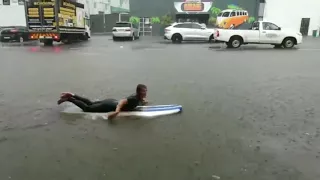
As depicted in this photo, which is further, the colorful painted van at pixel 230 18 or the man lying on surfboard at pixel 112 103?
the colorful painted van at pixel 230 18

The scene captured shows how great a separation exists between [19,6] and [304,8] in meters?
36.1

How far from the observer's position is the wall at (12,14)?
40.0 meters

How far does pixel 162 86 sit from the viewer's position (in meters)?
8.05

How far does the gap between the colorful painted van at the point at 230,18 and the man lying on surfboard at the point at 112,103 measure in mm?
30829

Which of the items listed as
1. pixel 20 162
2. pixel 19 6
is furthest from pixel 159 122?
pixel 19 6

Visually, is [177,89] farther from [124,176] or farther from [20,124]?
[124,176]

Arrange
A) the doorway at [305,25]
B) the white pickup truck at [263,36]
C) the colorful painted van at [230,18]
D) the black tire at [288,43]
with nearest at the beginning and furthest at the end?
the white pickup truck at [263,36]
the black tire at [288,43]
the colorful painted van at [230,18]
the doorway at [305,25]

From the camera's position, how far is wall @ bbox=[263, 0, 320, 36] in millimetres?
40812

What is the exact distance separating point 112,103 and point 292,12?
4136 cm

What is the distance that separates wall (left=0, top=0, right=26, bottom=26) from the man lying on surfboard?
3916 centimetres

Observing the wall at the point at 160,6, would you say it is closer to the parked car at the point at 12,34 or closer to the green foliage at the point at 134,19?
the green foliage at the point at 134,19

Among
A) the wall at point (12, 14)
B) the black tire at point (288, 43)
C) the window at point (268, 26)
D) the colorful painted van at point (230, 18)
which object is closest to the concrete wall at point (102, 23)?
the wall at point (12, 14)

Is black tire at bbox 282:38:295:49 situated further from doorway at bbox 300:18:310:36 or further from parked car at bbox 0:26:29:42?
doorway at bbox 300:18:310:36

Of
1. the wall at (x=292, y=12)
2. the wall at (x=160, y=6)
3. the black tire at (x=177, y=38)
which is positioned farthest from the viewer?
the wall at (x=292, y=12)
